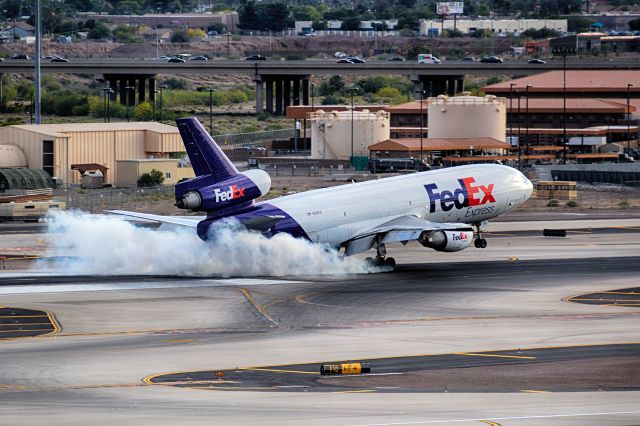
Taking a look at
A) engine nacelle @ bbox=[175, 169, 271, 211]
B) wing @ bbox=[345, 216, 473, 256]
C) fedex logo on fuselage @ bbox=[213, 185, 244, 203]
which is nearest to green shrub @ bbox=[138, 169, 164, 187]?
wing @ bbox=[345, 216, 473, 256]

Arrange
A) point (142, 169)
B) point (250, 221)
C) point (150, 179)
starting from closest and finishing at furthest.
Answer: point (250, 221) < point (150, 179) < point (142, 169)

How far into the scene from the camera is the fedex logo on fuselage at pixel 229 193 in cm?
7083

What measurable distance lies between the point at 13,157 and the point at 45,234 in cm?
3738

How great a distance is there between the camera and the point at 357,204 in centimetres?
7744

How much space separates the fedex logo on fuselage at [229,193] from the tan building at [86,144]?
6392cm

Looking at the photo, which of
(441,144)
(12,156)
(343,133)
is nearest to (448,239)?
(12,156)

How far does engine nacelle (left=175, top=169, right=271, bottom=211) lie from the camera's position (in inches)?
2749

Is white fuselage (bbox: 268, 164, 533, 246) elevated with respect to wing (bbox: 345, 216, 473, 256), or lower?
elevated

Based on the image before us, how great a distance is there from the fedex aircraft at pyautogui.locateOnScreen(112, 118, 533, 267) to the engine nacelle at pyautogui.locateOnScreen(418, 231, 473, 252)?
6 cm

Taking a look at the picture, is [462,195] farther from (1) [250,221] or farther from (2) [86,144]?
(2) [86,144]

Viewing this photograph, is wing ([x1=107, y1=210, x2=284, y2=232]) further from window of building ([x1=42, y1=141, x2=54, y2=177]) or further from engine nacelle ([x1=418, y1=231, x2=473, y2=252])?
window of building ([x1=42, y1=141, x2=54, y2=177])

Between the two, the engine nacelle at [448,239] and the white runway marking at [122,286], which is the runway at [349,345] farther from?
the engine nacelle at [448,239]

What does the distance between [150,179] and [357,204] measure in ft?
194

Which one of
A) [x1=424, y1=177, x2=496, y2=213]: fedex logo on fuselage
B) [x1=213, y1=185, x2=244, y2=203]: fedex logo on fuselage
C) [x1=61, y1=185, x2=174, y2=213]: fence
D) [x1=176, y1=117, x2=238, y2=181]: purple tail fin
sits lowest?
[x1=61, y1=185, x2=174, y2=213]: fence
